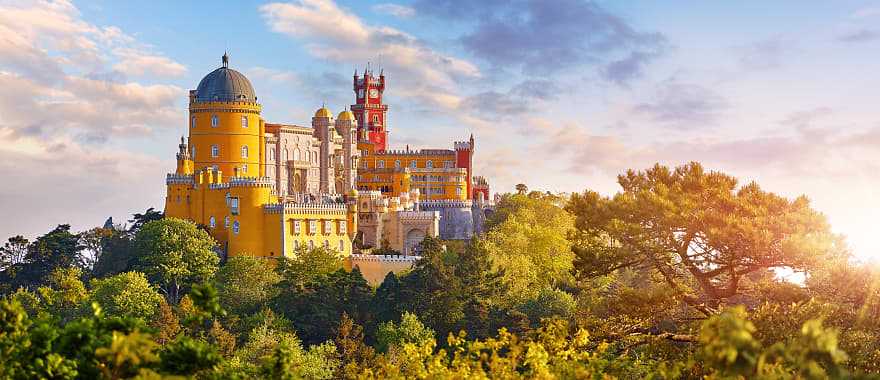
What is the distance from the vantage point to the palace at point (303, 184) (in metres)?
84.0

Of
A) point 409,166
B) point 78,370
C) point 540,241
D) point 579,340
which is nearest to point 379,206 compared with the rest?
point 540,241

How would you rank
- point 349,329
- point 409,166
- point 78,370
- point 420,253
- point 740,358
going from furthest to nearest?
point 409,166
point 420,253
point 349,329
point 78,370
point 740,358

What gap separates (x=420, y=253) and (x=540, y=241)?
8.89 m

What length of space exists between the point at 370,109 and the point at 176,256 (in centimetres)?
4656

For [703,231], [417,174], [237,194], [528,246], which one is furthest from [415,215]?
[703,231]

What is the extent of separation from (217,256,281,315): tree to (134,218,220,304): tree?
132cm

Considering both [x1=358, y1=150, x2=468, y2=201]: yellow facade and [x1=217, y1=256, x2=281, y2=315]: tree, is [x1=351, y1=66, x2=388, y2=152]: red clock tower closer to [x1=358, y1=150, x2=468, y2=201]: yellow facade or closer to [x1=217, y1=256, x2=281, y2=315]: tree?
[x1=358, y1=150, x2=468, y2=201]: yellow facade

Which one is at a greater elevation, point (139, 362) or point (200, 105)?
point (200, 105)

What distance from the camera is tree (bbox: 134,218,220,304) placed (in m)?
80.2

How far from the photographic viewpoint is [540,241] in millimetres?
88375

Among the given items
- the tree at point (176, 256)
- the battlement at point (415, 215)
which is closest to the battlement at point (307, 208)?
the tree at point (176, 256)

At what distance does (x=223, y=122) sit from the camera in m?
88.9

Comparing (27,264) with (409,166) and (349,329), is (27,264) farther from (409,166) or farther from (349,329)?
(409,166)

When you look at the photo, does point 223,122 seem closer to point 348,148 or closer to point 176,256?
point 176,256
